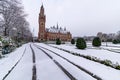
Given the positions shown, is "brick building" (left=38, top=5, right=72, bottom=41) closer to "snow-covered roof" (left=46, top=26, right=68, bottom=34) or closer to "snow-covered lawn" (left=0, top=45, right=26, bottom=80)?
Result: "snow-covered roof" (left=46, top=26, right=68, bottom=34)

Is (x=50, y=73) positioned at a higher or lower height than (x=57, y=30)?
lower

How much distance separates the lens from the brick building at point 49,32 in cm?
12425

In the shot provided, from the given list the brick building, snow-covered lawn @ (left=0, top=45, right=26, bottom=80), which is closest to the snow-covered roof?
the brick building

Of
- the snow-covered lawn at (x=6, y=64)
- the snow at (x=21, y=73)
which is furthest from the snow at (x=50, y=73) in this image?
the snow-covered lawn at (x=6, y=64)

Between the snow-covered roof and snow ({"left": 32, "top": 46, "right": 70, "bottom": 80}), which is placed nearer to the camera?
snow ({"left": 32, "top": 46, "right": 70, "bottom": 80})

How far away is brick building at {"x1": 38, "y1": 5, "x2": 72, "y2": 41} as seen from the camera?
4892 inches

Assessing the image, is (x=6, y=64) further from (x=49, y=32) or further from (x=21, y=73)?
(x=49, y=32)

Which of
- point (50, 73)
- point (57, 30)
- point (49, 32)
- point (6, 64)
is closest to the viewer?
point (50, 73)

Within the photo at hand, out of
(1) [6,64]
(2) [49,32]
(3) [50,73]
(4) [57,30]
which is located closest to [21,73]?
(3) [50,73]

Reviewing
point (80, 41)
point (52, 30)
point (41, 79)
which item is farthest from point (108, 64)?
point (52, 30)

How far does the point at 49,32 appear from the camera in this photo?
13812 centimetres

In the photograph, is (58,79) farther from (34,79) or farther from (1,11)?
(1,11)

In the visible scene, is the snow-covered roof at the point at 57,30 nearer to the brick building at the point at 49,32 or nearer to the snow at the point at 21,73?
the brick building at the point at 49,32

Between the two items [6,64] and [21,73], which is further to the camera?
[6,64]
